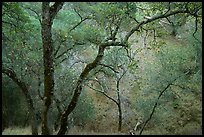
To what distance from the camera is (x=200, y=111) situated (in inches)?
974

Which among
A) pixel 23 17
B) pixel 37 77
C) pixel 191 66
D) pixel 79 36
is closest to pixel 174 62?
pixel 191 66

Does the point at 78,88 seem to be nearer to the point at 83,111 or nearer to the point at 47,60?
the point at 47,60

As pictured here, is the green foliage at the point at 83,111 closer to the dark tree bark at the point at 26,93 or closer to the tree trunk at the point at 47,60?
the dark tree bark at the point at 26,93

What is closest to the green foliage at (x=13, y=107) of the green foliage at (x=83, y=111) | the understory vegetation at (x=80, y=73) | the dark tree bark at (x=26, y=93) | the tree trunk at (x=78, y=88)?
the understory vegetation at (x=80, y=73)

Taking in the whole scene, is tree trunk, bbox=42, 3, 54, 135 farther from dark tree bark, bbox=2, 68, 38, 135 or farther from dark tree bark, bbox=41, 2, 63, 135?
dark tree bark, bbox=2, 68, 38, 135

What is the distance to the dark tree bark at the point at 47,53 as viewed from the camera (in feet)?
33.1

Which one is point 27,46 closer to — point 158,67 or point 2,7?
point 2,7

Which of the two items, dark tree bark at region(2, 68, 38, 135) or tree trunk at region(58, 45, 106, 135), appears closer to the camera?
tree trunk at region(58, 45, 106, 135)

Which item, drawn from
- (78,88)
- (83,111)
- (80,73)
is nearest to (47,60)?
(78,88)

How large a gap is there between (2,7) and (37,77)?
9432mm

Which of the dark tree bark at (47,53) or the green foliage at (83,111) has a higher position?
the dark tree bark at (47,53)

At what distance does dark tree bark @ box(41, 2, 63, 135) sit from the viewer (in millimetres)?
10094

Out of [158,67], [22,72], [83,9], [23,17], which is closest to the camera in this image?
[23,17]

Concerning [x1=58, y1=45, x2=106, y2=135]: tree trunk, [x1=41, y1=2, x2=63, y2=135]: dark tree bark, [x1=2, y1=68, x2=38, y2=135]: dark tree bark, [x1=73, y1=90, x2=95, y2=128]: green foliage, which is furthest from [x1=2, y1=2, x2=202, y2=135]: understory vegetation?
[x1=41, y1=2, x2=63, y2=135]: dark tree bark
